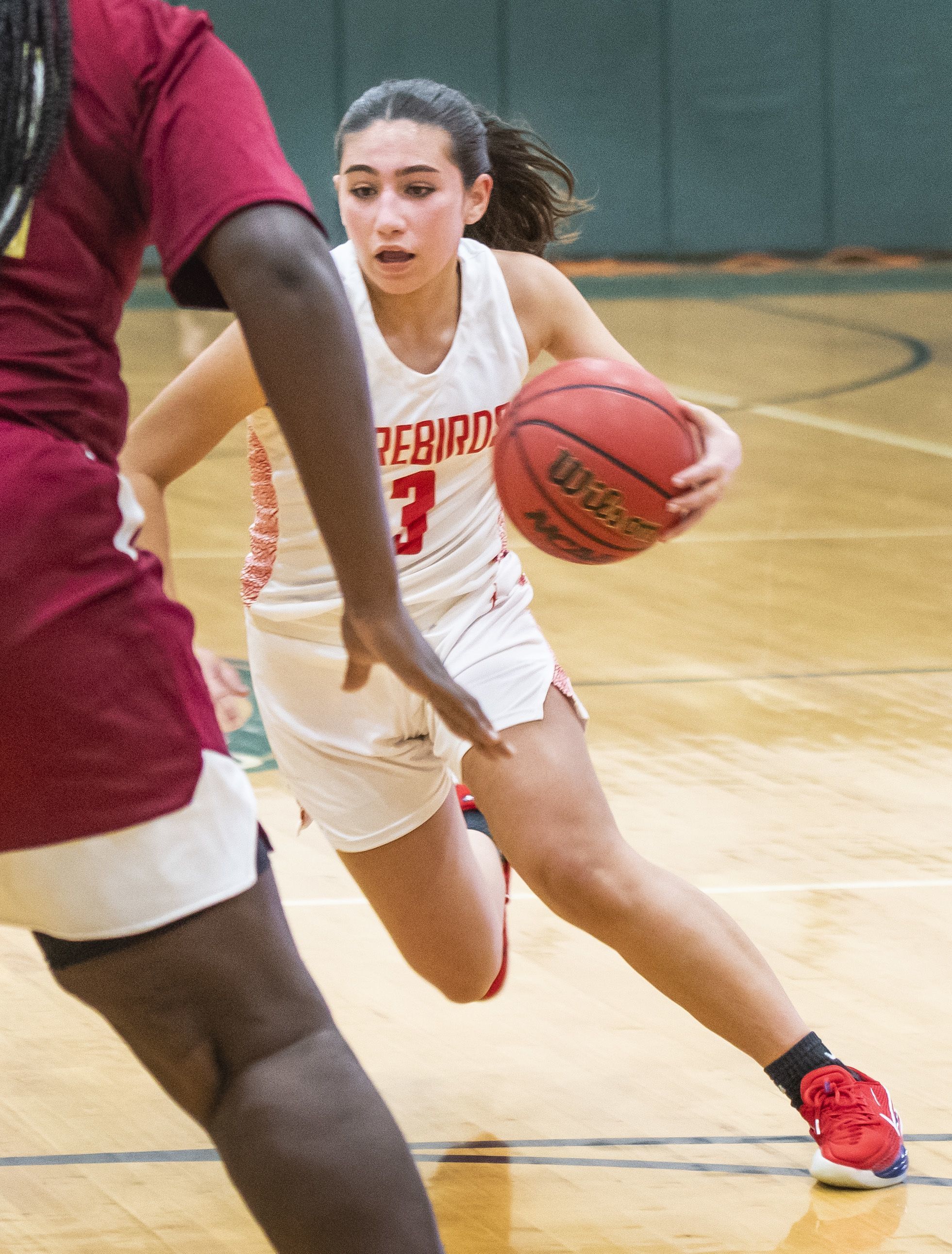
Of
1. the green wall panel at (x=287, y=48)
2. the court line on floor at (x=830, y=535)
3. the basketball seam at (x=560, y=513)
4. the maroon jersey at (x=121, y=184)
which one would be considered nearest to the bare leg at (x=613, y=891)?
the basketball seam at (x=560, y=513)

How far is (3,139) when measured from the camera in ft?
4.30

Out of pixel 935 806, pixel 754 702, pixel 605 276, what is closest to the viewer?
pixel 935 806

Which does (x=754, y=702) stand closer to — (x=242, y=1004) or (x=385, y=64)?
(x=242, y=1004)

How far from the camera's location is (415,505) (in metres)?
2.71

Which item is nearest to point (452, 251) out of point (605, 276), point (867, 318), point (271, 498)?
point (271, 498)

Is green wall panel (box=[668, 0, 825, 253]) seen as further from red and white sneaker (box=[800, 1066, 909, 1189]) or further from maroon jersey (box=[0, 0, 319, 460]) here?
maroon jersey (box=[0, 0, 319, 460])

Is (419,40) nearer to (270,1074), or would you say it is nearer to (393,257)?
(393,257)

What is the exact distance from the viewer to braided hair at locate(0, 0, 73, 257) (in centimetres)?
130

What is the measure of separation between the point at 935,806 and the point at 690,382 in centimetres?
657

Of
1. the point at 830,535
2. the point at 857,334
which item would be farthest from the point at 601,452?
the point at 857,334

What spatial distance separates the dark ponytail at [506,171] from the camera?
273 cm

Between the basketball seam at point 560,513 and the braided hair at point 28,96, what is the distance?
1.23 meters

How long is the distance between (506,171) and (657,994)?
1.47m

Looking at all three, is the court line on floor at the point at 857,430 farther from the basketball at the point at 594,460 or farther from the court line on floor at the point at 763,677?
the basketball at the point at 594,460
